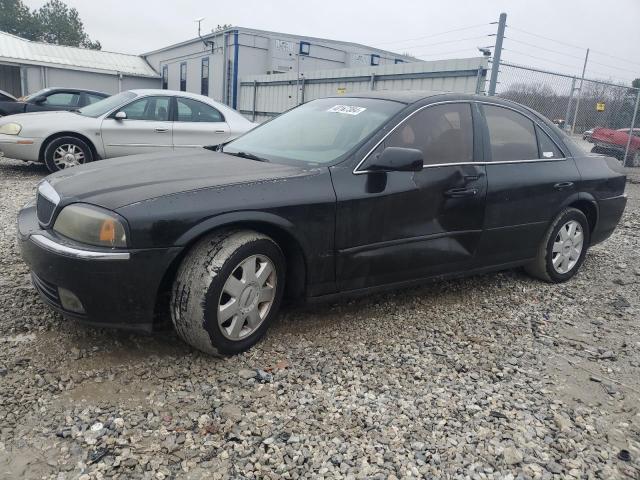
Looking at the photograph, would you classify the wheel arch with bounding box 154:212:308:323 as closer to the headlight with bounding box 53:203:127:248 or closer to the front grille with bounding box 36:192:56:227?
Result: the headlight with bounding box 53:203:127:248

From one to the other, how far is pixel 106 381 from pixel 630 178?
46.5 ft

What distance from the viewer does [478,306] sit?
406 centimetres

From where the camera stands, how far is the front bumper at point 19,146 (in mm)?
7648

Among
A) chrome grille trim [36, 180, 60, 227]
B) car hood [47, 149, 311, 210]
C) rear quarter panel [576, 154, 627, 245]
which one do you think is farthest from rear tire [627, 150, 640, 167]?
chrome grille trim [36, 180, 60, 227]

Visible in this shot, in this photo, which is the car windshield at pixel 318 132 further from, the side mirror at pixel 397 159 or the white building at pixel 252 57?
the white building at pixel 252 57

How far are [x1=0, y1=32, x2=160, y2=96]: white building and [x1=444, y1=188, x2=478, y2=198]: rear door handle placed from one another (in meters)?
28.6

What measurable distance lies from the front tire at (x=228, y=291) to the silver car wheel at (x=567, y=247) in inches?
109

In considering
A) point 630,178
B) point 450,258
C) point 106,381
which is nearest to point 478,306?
point 450,258

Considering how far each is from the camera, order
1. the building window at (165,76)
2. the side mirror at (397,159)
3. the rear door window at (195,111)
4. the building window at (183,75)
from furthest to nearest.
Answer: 1. the building window at (165,76)
2. the building window at (183,75)
3. the rear door window at (195,111)
4. the side mirror at (397,159)

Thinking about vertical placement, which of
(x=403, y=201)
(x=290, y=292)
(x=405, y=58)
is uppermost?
(x=405, y=58)

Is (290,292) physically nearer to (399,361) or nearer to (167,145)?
(399,361)

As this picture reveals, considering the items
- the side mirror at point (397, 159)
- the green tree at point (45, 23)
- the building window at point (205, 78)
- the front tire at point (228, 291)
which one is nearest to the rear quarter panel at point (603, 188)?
the side mirror at point (397, 159)

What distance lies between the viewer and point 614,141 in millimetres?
13578

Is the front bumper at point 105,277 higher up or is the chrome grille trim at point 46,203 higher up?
the chrome grille trim at point 46,203
